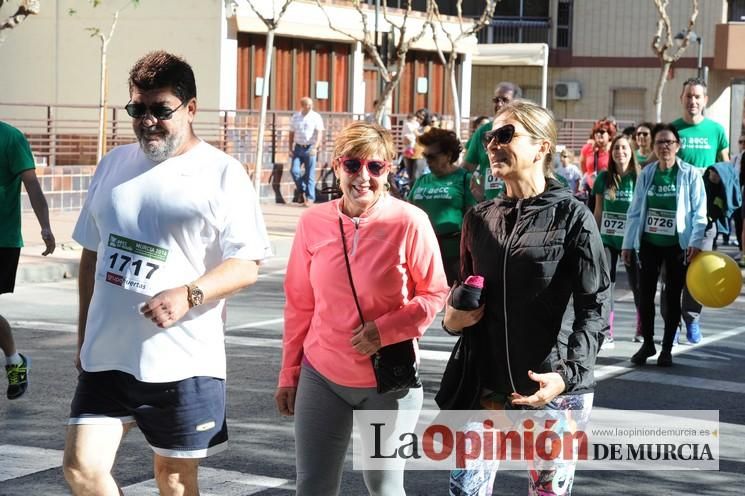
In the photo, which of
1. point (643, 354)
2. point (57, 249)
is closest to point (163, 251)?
point (643, 354)

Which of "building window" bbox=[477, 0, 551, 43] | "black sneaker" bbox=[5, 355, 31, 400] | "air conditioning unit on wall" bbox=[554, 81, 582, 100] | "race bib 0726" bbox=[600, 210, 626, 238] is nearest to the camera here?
"black sneaker" bbox=[5, 355, 31, 400]

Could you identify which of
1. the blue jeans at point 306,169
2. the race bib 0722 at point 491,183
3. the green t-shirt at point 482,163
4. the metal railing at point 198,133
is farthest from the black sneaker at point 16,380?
the blue jeans at point 306,169

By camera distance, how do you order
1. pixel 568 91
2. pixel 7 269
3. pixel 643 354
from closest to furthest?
pixel 7 269
pixel 643 354
pixel 568 91

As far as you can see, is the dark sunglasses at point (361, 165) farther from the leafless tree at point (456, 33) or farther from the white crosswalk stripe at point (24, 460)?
the leafless tree at point (456, 33)

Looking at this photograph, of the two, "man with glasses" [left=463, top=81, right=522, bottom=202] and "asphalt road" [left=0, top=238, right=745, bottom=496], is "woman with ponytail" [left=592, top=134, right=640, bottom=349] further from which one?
"man with glasses" [left=463, top=81, right=522, bottom=202]

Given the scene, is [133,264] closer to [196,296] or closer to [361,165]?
[196,296]

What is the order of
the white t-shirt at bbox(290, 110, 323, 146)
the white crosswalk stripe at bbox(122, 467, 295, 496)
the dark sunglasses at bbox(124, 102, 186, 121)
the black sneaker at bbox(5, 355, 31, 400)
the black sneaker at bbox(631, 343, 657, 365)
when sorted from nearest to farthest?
the dark sunglasses at bbox(124, 102, 186, 121) < the white crosswalk stripe at bbox(122, 467, 295, 496) < the black sneaker at bbox(5, 355, 31, 400) < the black sneaker at bbox(631, 343, 657, 365) < the white t-shirt at bbox(290, 110, 323, 146)

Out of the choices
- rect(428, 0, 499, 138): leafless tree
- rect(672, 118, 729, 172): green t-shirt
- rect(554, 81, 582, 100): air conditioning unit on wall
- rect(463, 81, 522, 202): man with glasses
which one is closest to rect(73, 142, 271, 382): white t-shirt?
rect(463, 81, 522, 202): man with glasses

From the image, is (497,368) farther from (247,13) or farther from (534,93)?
(534,93)

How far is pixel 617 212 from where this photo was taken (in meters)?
11.3

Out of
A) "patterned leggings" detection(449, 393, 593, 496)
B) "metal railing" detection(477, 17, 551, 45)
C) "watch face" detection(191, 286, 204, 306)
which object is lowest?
"patterned leggings" detection(449, 393, 593, 496)

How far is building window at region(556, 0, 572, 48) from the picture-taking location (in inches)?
2131

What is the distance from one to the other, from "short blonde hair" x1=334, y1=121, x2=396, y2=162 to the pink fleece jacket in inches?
7.2

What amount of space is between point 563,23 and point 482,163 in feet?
145
